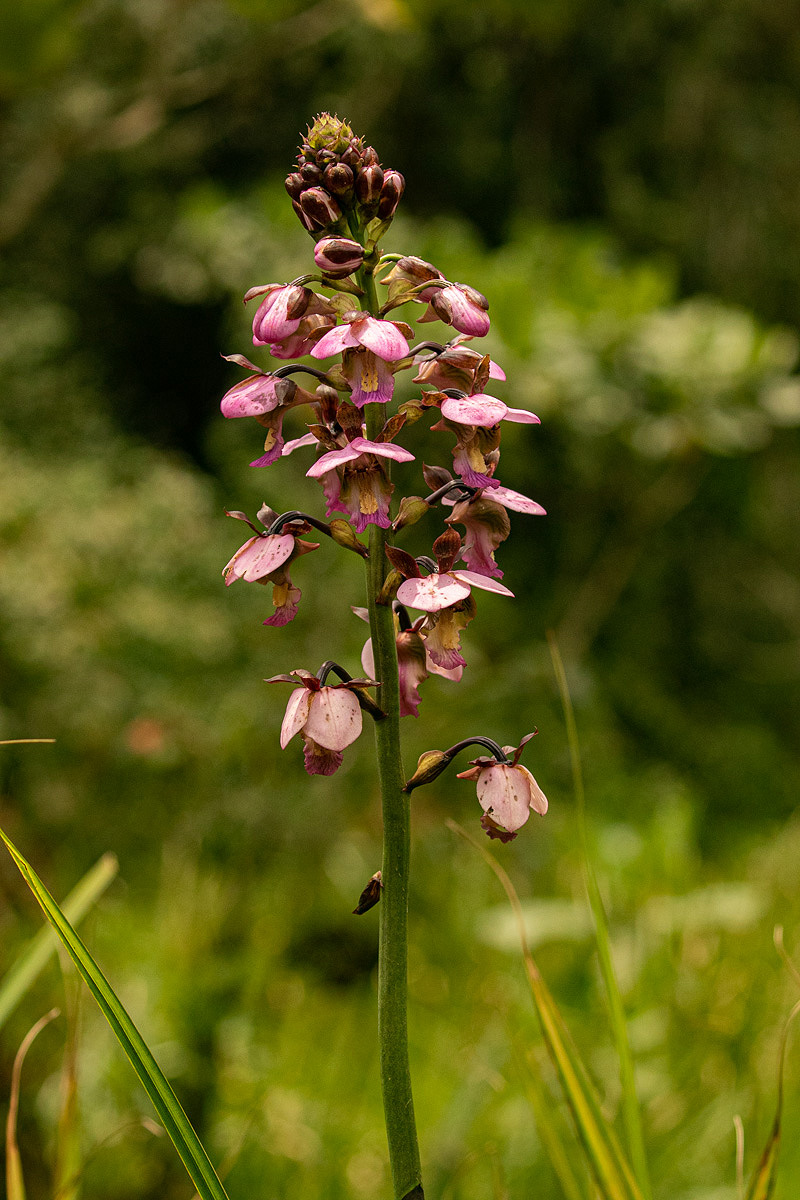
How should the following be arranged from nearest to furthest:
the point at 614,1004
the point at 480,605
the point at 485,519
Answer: the point at 485,519, the point at 614,1004, the point at 480,605

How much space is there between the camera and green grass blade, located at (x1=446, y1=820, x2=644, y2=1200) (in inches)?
35.9

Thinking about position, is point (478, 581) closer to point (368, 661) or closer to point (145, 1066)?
point (368, 661)

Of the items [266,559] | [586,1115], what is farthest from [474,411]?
[586,1115]

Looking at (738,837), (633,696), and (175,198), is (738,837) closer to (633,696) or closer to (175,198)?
(633,696)

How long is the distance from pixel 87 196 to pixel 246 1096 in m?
4.95

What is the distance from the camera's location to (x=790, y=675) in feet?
18.9

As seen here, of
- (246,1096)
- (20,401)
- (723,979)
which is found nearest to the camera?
(246,1096)

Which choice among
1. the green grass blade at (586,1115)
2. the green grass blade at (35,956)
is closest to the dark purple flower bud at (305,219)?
the green grass blade at (586,1115)

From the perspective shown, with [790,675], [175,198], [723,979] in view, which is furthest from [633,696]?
[175,198]

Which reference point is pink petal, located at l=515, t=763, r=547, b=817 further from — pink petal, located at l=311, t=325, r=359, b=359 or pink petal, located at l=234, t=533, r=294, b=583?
pink petal, located at l=311, t=325, r=359, b=359

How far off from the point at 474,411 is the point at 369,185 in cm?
24

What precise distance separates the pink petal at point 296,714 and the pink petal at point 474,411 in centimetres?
26

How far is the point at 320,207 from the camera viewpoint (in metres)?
0.81

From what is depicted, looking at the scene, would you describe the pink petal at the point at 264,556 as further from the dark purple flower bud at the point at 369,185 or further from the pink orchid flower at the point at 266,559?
the dark purple flower bud at the point at 369,185
